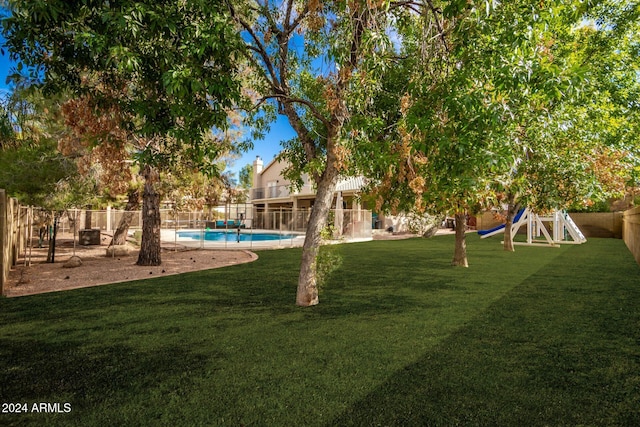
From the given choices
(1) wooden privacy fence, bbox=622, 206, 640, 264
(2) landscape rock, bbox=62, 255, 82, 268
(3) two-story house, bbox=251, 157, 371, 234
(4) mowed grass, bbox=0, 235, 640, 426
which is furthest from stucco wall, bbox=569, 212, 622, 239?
(2) landscape rock, bbox=62, 255, 82, 268

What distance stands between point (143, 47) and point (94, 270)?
9.20 metres

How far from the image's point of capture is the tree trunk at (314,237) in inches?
280

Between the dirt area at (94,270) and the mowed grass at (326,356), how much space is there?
1.21 metres

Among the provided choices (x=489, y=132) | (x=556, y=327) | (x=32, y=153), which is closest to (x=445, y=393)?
(x=489, y=132)

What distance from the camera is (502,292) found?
852cm

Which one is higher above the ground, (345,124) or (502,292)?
(345,124)

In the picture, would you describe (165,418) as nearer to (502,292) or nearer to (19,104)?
(19,104)

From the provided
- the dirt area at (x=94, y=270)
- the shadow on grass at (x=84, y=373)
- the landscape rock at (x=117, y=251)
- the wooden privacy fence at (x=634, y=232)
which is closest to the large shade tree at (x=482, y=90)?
the shadow on grass at (x=84, y=373)

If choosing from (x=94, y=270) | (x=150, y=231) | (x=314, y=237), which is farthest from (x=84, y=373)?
(x=150, y=231)

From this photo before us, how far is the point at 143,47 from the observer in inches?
188

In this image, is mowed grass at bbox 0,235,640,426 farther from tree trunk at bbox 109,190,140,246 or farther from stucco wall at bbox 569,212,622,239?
stucco wall at bbox 569,212,622,239

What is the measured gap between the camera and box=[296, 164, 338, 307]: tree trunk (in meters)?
7.12

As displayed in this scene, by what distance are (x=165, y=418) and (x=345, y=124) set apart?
5.14 m

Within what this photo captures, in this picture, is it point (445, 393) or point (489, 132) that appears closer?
point (445, 393)
